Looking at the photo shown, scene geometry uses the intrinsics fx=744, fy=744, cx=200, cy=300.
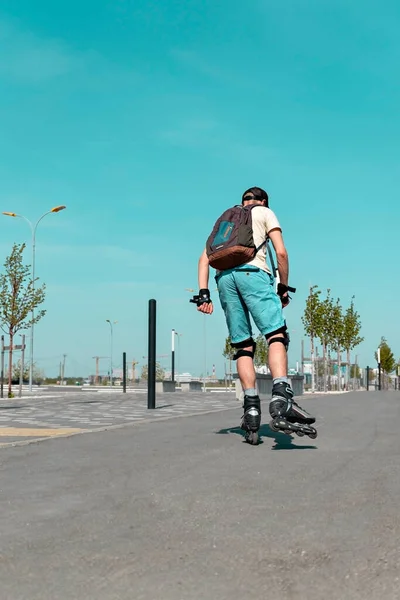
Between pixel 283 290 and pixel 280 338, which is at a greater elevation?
pixel 283 290

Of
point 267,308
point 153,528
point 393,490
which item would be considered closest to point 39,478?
point 153,528

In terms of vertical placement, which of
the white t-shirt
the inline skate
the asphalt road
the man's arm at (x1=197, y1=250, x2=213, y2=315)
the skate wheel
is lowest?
the asphalt road

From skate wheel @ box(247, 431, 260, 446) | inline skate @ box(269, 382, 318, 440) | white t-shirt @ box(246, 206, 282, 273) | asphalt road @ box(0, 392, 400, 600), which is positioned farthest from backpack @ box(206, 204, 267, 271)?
asphalt road @ box(0, 392, 400, 600)

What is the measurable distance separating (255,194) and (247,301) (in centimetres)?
101

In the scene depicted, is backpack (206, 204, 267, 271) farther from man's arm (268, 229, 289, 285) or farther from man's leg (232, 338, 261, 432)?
man's leg (232, 338, 261, 432)

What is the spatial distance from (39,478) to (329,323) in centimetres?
5046

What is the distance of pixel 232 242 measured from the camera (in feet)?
19.1

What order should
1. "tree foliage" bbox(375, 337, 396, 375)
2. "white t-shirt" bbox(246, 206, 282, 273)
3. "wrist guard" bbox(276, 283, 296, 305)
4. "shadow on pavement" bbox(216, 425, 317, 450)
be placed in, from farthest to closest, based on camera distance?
1. "tree foliage" bbox(375, 337, 396, 375)
2. "white t-shirt" bbox(246, 206, 282, 273)
3. "wrist guard" bbox(276, 283, 296, 305)
4. "shadow on pavement" bbox(216, 425, 317, 450)

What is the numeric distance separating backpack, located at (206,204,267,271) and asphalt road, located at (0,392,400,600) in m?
1.60

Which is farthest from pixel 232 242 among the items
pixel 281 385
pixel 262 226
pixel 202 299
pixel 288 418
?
pixel 288 418

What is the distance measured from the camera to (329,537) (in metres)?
2.33

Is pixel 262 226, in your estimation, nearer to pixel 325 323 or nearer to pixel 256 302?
pixel 256 302

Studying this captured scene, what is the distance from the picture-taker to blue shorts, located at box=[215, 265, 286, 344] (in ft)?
19.1

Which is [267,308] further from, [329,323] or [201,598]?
[329,323]
